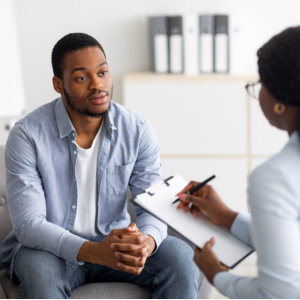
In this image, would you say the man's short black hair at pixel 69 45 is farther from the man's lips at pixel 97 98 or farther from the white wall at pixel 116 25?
the white wall at pixel 116 25

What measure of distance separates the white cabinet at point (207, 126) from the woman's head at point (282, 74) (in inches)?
82.2

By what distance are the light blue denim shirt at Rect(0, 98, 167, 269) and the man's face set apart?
2.6 inches

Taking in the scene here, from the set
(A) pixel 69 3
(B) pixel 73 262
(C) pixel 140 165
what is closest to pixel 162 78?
(A) pixel 69 3

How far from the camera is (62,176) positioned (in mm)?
1851

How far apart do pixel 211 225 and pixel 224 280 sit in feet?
0.55

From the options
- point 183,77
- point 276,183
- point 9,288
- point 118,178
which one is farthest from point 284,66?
point 183,77

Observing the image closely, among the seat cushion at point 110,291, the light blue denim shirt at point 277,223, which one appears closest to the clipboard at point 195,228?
the light blue denim shirt at point 277,223

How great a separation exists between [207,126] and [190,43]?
0.50 m

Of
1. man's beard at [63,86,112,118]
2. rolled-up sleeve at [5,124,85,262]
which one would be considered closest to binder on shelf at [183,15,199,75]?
man's beard at [63,86,112,118]

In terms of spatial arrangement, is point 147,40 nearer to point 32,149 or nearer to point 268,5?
point 268,5

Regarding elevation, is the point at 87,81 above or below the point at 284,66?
below

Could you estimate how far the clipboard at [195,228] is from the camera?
51.7 inches

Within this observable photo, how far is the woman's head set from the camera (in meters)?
1.12

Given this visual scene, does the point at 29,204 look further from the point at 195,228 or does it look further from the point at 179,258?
the point at 195,228
